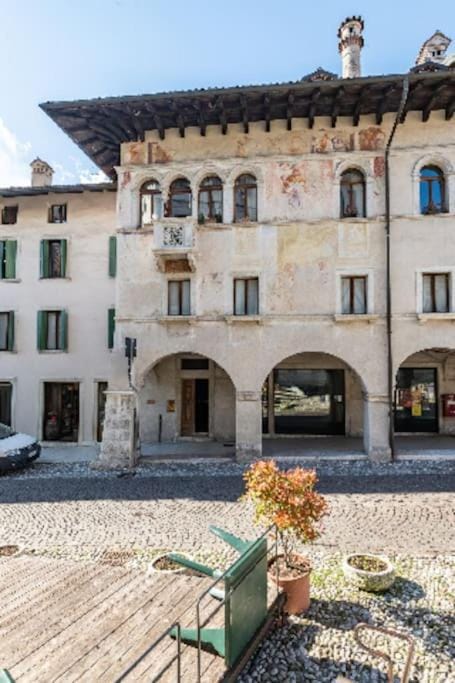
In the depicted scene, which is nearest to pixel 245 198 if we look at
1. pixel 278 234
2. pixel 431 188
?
pixel 278 234

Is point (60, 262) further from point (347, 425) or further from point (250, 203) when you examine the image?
point (347, 425)

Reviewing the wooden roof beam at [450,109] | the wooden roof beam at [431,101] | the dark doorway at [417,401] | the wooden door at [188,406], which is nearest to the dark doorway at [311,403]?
the dark doorway at [417,401]

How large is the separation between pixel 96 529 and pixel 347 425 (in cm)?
1178

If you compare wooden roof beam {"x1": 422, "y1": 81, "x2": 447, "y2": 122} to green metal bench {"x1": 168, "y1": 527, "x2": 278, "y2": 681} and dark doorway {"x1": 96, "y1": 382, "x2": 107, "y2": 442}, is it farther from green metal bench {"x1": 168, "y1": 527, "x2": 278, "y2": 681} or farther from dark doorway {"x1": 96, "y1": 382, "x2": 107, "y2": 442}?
dark doorway {"x1": 96, "y1": 382, "x2": 107, "y2": 442}

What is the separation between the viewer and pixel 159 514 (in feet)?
32.4

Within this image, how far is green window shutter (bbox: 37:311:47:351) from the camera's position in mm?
18047

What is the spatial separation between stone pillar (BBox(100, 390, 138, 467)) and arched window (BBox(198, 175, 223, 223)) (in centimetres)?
639

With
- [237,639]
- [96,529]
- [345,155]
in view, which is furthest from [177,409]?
[237,639]

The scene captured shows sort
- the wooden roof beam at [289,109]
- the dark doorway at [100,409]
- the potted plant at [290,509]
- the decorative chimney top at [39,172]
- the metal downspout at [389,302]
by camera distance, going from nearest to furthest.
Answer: the potted plant at [290,509] → the wooden roof beam at [289,109] → the metal downspout at [389,302] → the dark doorway at [100,409] → the decorative chimney top at [39,172]

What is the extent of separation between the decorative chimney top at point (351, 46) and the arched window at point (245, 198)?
226 inches

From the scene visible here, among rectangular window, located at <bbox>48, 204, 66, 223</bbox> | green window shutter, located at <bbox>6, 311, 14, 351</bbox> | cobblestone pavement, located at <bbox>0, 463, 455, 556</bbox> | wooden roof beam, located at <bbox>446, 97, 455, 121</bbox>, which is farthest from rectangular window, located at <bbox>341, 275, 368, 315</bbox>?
green window shutter, located at <bbox>6, 311, 14, 351</bbox>

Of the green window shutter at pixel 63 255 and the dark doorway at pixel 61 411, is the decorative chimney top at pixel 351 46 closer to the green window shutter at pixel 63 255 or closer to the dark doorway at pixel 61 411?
the green window shutter at pixel 63 255

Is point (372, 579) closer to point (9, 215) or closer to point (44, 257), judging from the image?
point (44, 257)

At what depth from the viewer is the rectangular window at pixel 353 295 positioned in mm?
14305
